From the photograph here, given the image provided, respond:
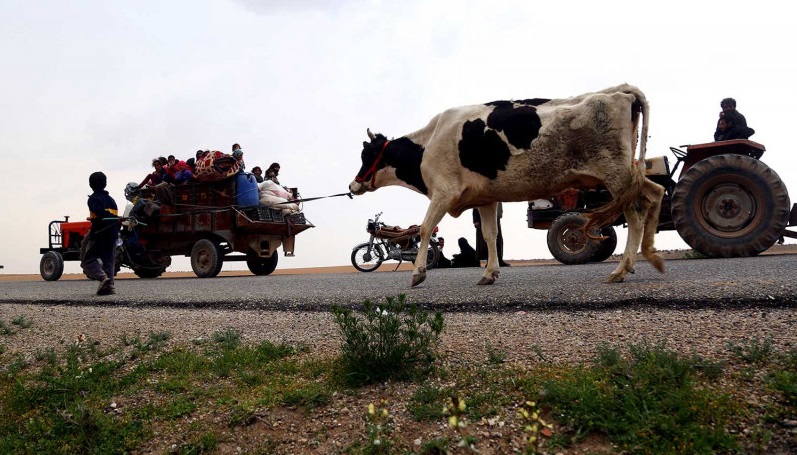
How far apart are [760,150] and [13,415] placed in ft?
35.7

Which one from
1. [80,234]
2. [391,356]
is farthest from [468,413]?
[80,234]

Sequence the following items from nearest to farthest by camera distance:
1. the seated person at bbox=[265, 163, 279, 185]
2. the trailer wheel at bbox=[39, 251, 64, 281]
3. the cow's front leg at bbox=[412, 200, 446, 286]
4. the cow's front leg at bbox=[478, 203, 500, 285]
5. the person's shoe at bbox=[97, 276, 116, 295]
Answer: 1. the cow's front leg at bbox=[412, 200, 446, 286]
2. the cow's front leg at bbox=[478, 203, 500, 285]
3. the person's shoe at bbox=[97, 276, 116, 295]
4. the seated person at bbox=[265, 163, 279, 185]
5. the trailer wheel at bbox=[39, 251, 64, 281]

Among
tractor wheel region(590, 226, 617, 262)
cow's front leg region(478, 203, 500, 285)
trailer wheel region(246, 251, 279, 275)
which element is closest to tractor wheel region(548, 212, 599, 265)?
tractor wheel region(590, 226, 617, 262)

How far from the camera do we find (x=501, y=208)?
13.0m

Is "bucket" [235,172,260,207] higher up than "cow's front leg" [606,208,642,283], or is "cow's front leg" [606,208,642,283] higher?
"bucket" [235,172,260,207]

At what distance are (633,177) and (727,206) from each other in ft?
13.2

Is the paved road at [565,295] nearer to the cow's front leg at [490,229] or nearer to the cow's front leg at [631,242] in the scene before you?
the cow's front leg at [631,242]

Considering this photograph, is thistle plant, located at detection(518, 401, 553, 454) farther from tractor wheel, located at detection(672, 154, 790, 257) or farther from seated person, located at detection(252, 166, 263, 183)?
seated person, located at detection(252, 166, 263, 183)

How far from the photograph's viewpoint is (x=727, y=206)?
338 inches

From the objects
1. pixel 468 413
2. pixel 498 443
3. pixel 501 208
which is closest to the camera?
pixel 498 443

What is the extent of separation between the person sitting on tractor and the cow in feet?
17.3

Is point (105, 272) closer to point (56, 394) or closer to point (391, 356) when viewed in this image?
point (56, 394)

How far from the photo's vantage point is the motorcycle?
44.5 feet

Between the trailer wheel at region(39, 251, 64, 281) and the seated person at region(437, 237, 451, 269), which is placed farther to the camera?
the trailer wheel at region(39, 251, 64, 281)
